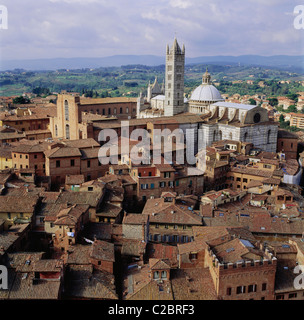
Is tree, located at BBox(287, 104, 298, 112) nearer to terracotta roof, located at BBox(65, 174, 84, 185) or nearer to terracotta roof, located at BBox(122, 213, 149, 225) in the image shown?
terracotta roof, located at BBox(65, 174, 84, 185)

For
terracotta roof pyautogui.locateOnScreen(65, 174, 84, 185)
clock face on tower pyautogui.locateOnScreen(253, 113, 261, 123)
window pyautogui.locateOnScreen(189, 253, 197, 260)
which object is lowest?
window pyautogui.locateOnScreen(189, 253, 197, 260)

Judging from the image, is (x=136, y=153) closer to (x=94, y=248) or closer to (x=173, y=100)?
(x=94, y=248)

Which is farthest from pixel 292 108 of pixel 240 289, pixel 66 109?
pixel 240 289

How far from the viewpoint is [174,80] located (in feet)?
167

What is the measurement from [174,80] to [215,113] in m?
7.27

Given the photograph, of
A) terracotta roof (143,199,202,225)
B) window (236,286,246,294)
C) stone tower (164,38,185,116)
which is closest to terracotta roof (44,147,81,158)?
terracotta roof (143,199,202,225)

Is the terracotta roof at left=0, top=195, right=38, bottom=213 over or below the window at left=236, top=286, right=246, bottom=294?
over

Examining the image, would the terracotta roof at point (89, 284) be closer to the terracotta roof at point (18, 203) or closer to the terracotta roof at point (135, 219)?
the terracotta roof at point (135, 219)

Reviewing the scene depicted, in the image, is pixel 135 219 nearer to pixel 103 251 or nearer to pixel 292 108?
pixel 103 251

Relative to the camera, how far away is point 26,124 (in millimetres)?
49844

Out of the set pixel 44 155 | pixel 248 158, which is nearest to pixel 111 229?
pixel 44 155

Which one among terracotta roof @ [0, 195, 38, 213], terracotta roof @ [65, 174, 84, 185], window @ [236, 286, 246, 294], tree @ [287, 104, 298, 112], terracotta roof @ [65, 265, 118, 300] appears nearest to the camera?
terracotta roof @ [65, 265, 118, 300]

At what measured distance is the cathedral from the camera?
4466 centimetres

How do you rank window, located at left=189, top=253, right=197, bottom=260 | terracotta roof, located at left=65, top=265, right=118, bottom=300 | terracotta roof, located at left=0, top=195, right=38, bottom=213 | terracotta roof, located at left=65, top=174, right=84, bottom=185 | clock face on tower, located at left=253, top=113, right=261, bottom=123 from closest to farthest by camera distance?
terracotta roof, located at left=65, top=265, right=118, bottom=300
window, located at left=189, top=253, right=197, bottom=260
terracotta roof, located at left=0, top=195, right=38, bottom=213
terracotta roof, located at left=65, top=174, right=84, bottom=185
clock face on tower, located at left=253, top=113, right=261, bottom=123
